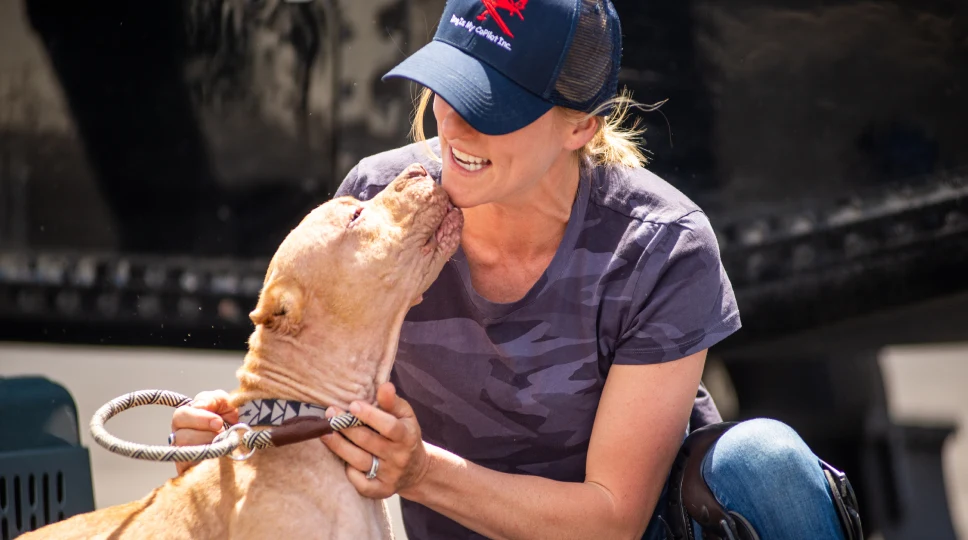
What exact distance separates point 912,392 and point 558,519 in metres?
1.71

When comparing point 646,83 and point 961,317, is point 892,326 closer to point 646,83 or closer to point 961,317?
point 961,317

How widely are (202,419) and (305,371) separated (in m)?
0.24

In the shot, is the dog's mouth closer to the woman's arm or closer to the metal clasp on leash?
the woman's arm

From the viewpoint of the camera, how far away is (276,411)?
206cm

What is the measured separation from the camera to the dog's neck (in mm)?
2107

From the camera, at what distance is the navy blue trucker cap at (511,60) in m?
2.13

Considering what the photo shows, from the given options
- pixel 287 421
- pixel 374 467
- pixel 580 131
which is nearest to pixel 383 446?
pixel 374 467

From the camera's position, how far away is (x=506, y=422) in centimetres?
247

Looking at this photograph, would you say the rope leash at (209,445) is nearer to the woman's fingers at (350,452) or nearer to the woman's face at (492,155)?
the woman's fingers at (350,452)

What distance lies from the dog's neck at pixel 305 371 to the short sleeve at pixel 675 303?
632 millimetres

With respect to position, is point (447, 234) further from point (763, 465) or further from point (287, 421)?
point (763, 465)

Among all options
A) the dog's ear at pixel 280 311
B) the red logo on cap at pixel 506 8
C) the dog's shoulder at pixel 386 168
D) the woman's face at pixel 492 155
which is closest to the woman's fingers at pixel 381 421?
the dog's ear at pixel 280 311

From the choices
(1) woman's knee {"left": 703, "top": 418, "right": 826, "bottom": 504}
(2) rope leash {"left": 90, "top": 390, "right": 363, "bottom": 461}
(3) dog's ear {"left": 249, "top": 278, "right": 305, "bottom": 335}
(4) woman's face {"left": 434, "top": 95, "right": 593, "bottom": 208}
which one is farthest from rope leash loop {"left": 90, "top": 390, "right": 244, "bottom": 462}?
(1) woman's knee {"left": 703, "top": 418, "right": 826, "bottom": 504}

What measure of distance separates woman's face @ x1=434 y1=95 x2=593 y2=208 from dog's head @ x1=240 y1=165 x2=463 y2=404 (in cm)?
6
